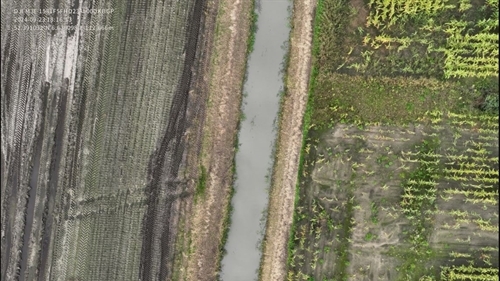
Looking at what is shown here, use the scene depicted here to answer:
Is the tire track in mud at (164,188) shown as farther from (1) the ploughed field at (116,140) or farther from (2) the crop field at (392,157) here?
(2) the crop field at (392,157)

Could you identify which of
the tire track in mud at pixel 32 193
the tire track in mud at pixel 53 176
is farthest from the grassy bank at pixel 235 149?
the tire track in mud at pixel 32 193

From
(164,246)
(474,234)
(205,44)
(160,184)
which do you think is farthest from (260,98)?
(474,234)

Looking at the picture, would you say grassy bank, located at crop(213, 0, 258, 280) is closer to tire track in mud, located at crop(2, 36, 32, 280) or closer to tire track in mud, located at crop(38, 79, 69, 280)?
tire track in mud, located at crop(38, 79, 69, 280)

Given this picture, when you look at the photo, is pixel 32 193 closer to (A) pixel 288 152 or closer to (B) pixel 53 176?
(B) pixel 53 176

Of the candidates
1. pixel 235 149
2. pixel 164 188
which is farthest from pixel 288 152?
pixel 164 188

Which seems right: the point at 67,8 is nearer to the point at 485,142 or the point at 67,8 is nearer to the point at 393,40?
the point at 393,40
